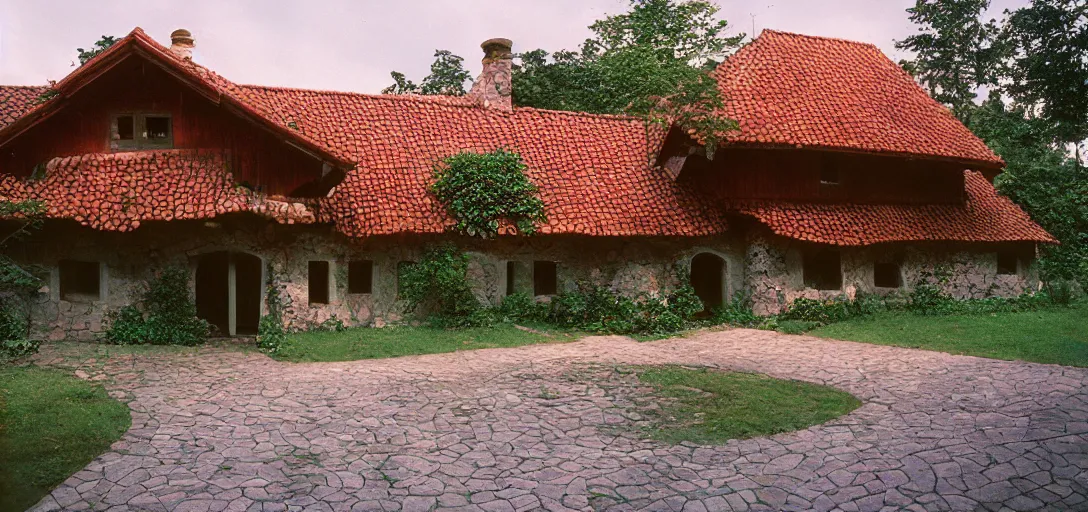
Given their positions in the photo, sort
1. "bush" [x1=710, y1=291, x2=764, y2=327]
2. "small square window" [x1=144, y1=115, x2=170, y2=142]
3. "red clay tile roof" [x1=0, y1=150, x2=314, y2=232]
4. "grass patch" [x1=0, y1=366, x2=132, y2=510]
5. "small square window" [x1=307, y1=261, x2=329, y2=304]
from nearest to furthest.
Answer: "grass patch" [x1=0, y1=366, x2=132, y2=510], "red clay tile roof" [x1=0, y1=150, x2=314, y2=232], "small square window" [x1=144, y1=115, x2=170, y2=142], "small square window" [x1=307, y1=261, x2=329, y2=304], "bush" [x1=710, y1=291, x2=764, y2=327]

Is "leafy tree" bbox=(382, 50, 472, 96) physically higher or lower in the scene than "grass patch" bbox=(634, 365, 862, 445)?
higher

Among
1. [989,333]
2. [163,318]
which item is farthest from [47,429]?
[989,333]

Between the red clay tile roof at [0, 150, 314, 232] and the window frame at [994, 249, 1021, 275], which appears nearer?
the red clay tile roof at [0, 150, 314, 232]

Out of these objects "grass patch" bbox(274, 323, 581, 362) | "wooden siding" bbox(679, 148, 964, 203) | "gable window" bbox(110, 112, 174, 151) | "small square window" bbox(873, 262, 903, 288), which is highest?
"gable window" bbox(110, 112, 174, 151)

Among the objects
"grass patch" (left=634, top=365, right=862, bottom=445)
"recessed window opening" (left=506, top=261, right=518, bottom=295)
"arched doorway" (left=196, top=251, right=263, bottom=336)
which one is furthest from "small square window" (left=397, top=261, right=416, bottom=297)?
"grass patch" (left=634, top=365, right=862, bottom=445)

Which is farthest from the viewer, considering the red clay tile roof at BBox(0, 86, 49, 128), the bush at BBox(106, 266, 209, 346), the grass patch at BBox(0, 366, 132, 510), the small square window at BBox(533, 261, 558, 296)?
the small square window at BBox(533, 261, 558, 296)

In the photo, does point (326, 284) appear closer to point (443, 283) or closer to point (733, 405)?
point (443, 283)

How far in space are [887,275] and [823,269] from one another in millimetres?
1995

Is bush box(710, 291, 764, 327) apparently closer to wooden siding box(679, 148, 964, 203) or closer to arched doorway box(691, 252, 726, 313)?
arched doorway box(691, 252, 726, 313)

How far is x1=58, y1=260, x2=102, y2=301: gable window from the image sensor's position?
14956mm

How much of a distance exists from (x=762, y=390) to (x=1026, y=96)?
87.4ft

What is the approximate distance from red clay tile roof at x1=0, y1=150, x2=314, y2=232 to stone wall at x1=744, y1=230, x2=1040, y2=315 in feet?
34.4

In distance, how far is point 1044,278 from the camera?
2097 centimetres

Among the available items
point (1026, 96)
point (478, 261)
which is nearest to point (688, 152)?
point (478, 261)
